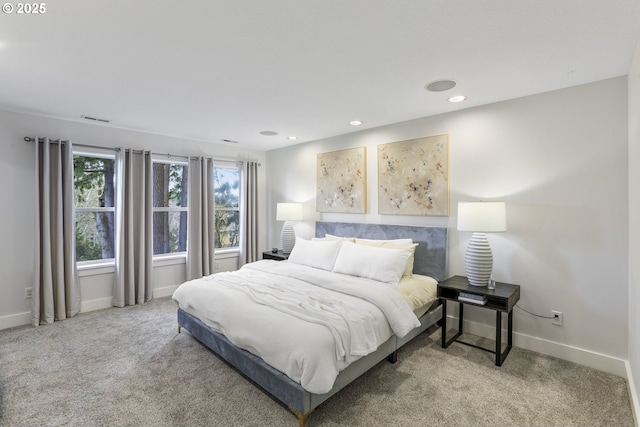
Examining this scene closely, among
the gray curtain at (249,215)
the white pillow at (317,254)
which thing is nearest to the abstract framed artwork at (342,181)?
the white pillow at (317,254)

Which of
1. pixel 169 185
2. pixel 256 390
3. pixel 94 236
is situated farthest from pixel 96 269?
pixel 256 390

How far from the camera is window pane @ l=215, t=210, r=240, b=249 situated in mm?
5422

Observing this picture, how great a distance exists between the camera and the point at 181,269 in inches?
192

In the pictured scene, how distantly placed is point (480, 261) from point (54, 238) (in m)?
4.78

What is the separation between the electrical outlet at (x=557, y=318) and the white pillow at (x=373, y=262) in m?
1.38

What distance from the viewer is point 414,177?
3.74 m

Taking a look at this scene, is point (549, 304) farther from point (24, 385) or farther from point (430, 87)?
point (24, 385)

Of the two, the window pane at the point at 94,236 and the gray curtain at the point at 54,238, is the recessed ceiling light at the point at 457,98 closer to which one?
the gray curtain at the point at 54,238

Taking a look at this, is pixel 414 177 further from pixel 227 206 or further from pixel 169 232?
pixel 169 232

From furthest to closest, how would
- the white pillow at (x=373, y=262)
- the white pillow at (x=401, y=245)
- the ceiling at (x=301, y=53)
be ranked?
the white pillow at (x=401, y=245), the white pillow at (x=373, y=262), the ceiling at (x=301, y=53)

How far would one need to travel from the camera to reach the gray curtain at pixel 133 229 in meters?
4.15

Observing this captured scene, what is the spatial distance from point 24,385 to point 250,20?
3.17 metres

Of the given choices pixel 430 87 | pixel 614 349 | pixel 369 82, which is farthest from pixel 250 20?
pixel 614 349

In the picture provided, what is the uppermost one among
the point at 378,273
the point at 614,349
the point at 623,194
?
the point at 623,194
